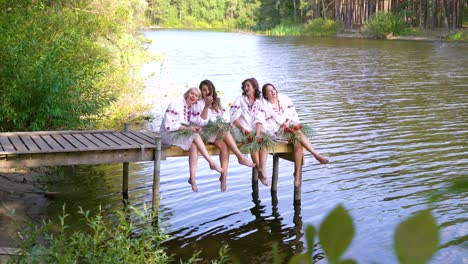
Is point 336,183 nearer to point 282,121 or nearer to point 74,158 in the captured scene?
point 282,121

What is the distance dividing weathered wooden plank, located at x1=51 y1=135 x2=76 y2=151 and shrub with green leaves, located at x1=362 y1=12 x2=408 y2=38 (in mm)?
55706

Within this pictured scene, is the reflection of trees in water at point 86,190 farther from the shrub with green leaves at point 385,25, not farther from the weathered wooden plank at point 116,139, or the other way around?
the shrub with green leaves at point 385,25

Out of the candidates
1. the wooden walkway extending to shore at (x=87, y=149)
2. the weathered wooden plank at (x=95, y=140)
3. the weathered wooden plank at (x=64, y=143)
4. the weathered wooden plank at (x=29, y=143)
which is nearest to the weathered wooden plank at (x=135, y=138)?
the wooden walkway extending to shore at (x=87, y=149)

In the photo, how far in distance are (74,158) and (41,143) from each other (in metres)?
0.63

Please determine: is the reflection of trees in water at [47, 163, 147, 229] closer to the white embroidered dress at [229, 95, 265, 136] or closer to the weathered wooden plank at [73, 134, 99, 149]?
the weathered wooden plank at [73, 134, 99, 149]

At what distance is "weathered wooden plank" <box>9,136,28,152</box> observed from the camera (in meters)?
8.10

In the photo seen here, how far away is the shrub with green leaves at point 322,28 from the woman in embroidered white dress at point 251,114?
66.2 m

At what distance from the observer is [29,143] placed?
28.2 ft

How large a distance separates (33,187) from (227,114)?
2957mm

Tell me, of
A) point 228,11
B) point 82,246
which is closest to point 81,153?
point 82,246

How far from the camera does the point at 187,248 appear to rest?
314 inches

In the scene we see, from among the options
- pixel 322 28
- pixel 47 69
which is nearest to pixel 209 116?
pixel 47 69

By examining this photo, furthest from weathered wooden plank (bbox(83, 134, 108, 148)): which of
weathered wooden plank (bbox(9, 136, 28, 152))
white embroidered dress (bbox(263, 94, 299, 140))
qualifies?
white embroidered dress (bbox(263, 94, 299, 140))

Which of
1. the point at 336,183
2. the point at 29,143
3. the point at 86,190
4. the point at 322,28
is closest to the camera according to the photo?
the point at 29,143
